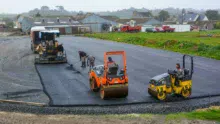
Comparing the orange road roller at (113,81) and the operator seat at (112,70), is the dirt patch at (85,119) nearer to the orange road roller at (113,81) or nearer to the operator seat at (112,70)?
the orange road roller at (113,81)

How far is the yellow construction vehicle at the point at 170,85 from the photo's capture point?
14.8m

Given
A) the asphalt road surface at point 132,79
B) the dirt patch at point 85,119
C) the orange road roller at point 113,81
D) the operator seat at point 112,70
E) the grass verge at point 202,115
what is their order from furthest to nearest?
the asphalt road surface at point 132,79, the operator seat at point 112,70, the orange road roller at point 113,81, the grass verge at point 202,115, the dirt patch at point 85,119

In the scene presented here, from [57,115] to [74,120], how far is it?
1048 millimetres

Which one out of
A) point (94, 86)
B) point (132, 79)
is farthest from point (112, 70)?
point (132, 79)

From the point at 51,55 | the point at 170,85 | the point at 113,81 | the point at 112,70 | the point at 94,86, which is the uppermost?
the point at 112,70

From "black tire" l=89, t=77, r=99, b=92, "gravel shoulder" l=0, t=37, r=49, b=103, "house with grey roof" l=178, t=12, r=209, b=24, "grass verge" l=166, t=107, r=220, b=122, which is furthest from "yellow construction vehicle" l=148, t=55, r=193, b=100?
"house with grey roof" l=178, t=12, r=209, b=24

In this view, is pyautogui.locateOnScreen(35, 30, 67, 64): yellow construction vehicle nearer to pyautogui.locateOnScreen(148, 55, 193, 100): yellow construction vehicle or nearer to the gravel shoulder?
the gravel shoulder

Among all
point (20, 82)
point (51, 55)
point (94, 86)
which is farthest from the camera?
point (51, 55)

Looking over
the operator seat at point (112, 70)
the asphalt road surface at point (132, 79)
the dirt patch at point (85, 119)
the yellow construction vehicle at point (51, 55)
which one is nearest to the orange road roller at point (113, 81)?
the operator seat at point (112, 70)

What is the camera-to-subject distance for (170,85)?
15.1 metres

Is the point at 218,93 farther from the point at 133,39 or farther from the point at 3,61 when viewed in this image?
the point at 133,39

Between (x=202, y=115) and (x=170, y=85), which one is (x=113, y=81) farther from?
(x=202, y=115)

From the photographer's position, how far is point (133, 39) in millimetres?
48219

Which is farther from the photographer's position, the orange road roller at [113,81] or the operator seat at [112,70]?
the operator seat at [112,70]
